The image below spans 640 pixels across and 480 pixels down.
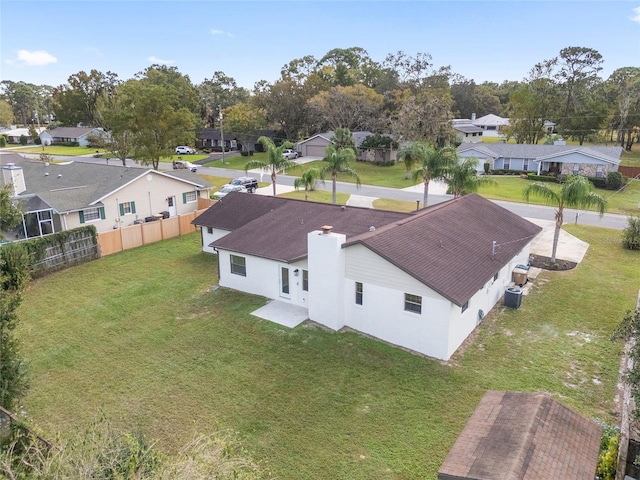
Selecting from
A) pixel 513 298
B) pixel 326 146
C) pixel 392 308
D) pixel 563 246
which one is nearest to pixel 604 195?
pixel 563 246

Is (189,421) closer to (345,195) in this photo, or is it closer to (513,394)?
(513,394)

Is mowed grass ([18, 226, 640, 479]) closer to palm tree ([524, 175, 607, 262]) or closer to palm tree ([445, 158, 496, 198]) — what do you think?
palm tree ([524, 175, 607, 262])

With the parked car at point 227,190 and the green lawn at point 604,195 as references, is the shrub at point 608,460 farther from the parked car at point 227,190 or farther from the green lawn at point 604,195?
the parked car at point 227,190

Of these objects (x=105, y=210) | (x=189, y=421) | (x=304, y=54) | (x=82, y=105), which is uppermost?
(x=304, y=54)

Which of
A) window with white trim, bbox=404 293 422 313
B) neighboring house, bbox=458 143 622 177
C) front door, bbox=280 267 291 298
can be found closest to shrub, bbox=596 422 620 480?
window with white trim, bbox=404 293 422 313

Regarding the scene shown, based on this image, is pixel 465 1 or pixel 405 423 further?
pixel 465 1

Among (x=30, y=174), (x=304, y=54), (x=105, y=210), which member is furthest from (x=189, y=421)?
(x=304, y=54)
